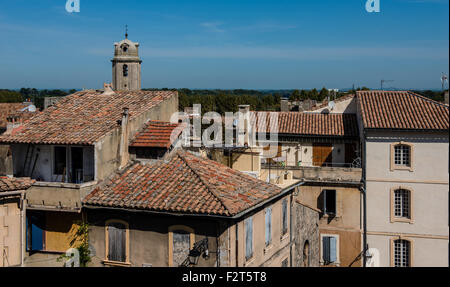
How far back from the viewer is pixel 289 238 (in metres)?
20.8

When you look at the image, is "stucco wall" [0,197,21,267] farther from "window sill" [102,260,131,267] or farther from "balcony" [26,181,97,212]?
"window sill" [102,260,131,267]

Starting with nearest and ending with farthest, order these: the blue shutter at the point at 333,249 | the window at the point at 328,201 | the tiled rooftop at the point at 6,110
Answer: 1. the blue shutter at the point at 333,249
2. the window at the point at 328,201
3. the tiled rooftop at the point at 6,110

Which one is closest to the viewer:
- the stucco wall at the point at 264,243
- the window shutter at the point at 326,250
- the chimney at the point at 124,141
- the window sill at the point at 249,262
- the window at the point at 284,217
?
the stucco wall at the point at 264,243

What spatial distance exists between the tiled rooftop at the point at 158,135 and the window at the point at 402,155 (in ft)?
50.1

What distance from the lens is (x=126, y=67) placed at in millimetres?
26578

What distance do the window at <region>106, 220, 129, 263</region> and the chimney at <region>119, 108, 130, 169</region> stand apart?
7.96 ft

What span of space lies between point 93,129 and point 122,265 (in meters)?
4.77

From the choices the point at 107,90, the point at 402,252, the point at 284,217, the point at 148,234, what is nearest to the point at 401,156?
the point at 402,252

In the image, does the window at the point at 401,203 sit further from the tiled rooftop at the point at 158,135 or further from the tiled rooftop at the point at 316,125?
the tiled rooftop at the point at 158,135

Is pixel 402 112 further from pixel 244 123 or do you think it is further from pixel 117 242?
pixel 117 242

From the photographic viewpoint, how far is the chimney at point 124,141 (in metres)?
18.7

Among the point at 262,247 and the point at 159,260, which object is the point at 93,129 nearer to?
the point at 159,260

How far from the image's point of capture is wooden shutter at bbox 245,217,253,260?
1656cm

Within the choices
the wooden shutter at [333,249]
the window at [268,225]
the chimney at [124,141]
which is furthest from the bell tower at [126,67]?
the wooden shutter at [333,249]
